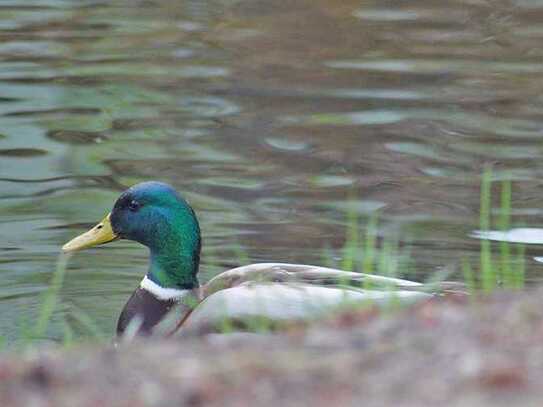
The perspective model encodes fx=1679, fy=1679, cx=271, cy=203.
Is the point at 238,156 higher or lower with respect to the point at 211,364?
lower

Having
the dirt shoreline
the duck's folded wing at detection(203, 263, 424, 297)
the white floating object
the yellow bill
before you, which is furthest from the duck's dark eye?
the dirt shoreline

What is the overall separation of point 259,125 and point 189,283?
3.07 meters

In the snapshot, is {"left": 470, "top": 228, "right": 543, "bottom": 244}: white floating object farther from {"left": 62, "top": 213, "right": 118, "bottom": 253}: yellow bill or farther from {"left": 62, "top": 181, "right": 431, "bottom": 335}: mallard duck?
{"left": 62, "top": 213, "right": 118, "bottom": 253}: yellow bill

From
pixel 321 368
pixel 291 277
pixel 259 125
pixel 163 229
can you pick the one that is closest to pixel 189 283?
pixel 163 229

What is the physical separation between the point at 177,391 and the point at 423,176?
5.83 m

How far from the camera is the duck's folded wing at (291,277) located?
550cm

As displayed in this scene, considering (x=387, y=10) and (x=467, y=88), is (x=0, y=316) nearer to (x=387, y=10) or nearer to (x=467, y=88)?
(x=467, y=88)

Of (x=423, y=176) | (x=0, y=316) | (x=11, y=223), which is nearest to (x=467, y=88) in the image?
(x=423, y=176)

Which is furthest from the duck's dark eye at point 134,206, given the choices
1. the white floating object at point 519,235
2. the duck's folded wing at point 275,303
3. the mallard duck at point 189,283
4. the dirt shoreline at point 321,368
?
the dirt shoreline at point 321,368

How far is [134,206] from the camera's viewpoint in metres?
7.20

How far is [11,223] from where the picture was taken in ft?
28.1

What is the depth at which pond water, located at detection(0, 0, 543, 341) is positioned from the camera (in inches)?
324

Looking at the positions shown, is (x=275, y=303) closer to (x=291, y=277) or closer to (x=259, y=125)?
(x=291, y=277)

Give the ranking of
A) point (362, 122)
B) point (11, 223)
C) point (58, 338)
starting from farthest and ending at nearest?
1. point (362, 122)
2. point (11, 223)
3. point (58, 338)
